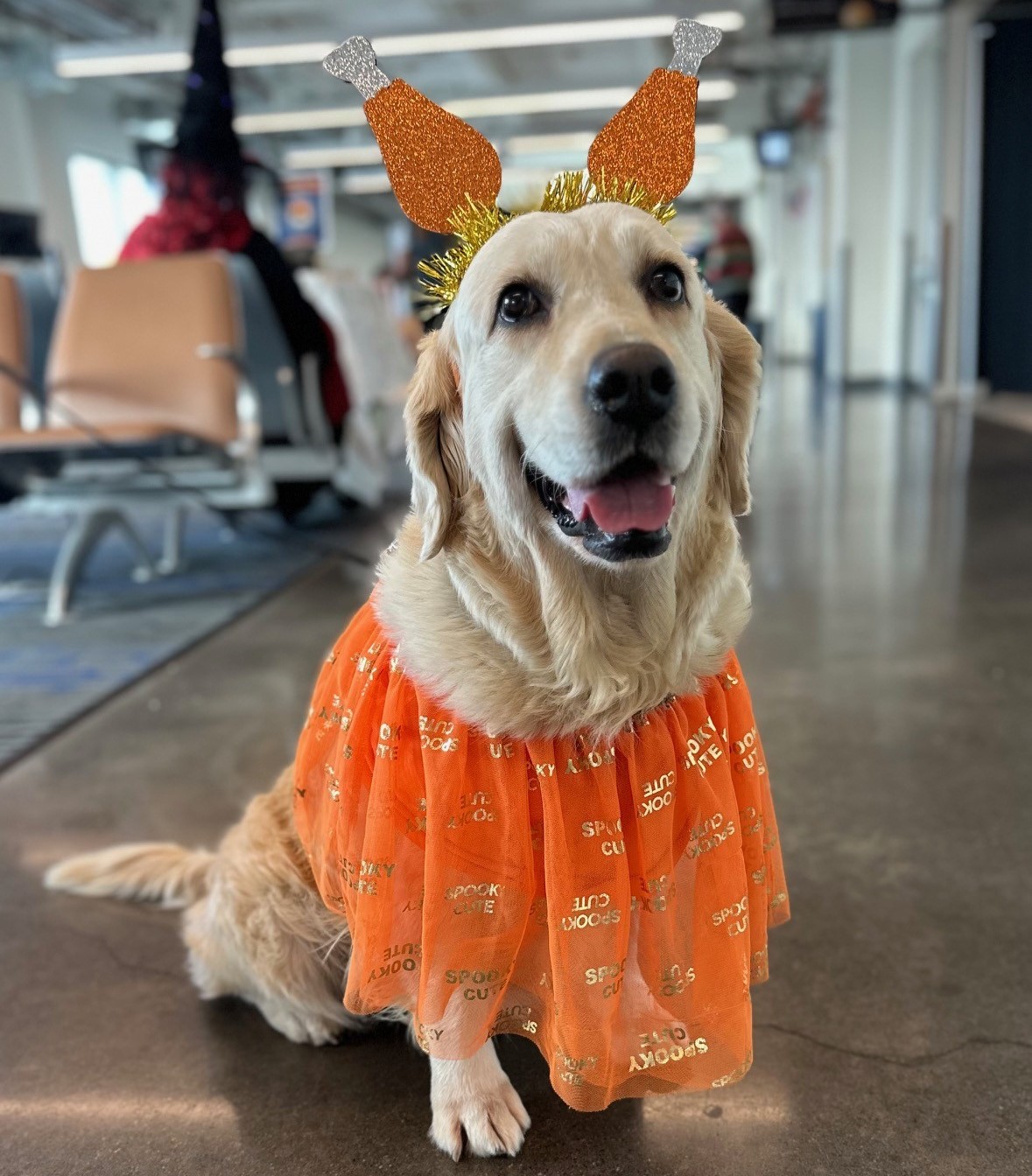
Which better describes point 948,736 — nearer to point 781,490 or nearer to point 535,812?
point 535,812

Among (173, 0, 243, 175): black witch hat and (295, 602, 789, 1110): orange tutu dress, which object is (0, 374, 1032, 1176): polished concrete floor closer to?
(295, 602, 789, 1110): orange tutu dress

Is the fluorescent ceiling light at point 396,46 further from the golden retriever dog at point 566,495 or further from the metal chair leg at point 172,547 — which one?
the golden retriever dog at point 566,495

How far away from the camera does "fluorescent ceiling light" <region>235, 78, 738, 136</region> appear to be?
1377cm

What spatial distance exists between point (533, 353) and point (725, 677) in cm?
51

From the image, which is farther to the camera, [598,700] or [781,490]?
[781,490]

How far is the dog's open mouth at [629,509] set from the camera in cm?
117

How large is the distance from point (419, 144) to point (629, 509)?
1.89 ft

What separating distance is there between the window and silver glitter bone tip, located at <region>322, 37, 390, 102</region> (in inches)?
528

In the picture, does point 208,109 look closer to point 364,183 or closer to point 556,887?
point 556,887

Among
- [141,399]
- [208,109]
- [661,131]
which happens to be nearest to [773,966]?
[661,131]

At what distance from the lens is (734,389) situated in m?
1.39

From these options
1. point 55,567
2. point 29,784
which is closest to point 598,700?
point 29,784

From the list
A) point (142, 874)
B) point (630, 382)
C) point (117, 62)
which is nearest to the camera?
point (630, 382)

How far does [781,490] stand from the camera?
5.95 m
